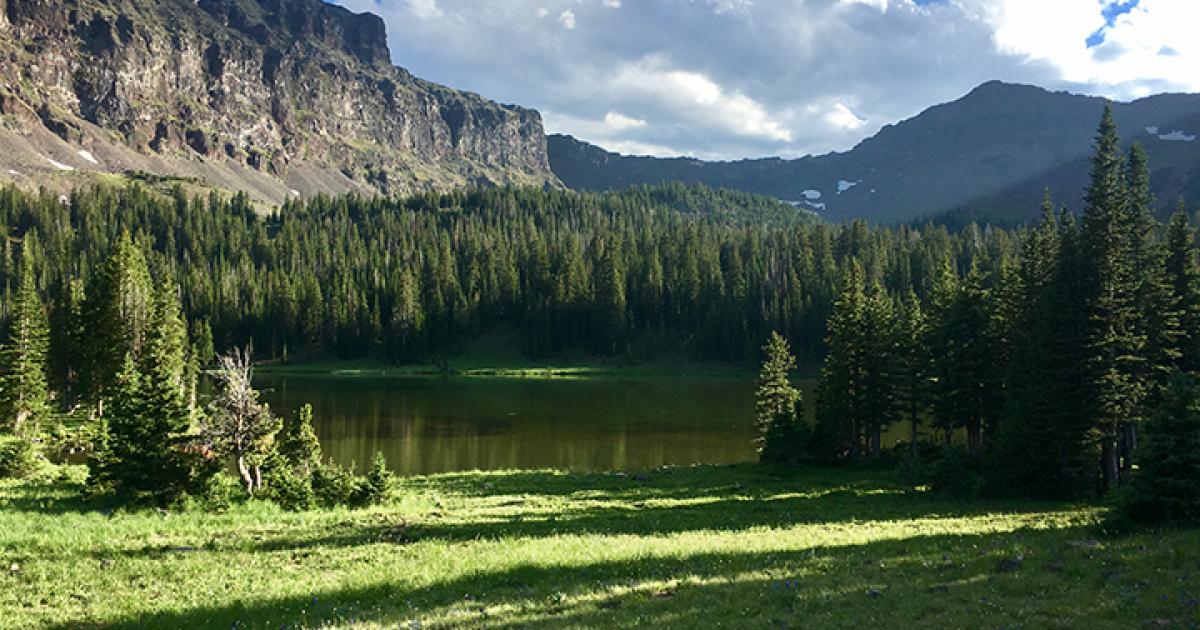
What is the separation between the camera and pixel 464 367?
466 feet

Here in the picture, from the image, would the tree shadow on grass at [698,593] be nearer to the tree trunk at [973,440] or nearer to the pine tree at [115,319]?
the tree trunk at [973,440]

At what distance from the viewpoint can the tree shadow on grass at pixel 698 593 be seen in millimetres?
12344

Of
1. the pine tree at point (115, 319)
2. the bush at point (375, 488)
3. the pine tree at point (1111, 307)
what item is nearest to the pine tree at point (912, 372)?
the pine tree at point (1111, 307)

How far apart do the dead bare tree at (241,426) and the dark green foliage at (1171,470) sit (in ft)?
99.6

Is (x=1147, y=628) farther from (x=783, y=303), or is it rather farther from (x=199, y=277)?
(x=199, y=277)

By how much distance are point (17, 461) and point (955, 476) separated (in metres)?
43.9

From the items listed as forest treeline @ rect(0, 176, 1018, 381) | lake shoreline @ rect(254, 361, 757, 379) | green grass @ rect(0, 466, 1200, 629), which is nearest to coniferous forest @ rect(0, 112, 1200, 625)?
green grass @ rect(0, 466, 1200, 629)

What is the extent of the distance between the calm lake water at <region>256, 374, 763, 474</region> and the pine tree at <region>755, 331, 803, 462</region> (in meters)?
4.94

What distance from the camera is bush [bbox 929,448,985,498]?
32531 mm

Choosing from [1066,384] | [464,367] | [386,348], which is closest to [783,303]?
[464,367]

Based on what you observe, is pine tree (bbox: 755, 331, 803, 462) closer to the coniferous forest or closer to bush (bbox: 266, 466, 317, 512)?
the coniferous forest

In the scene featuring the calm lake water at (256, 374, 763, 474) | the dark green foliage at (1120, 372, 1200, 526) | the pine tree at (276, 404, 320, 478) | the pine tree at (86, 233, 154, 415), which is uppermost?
the pine tree at (86, 233, 154, 415)

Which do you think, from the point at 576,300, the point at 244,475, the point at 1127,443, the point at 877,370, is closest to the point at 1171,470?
the point at 1127,443

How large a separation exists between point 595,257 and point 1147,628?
174 meters
